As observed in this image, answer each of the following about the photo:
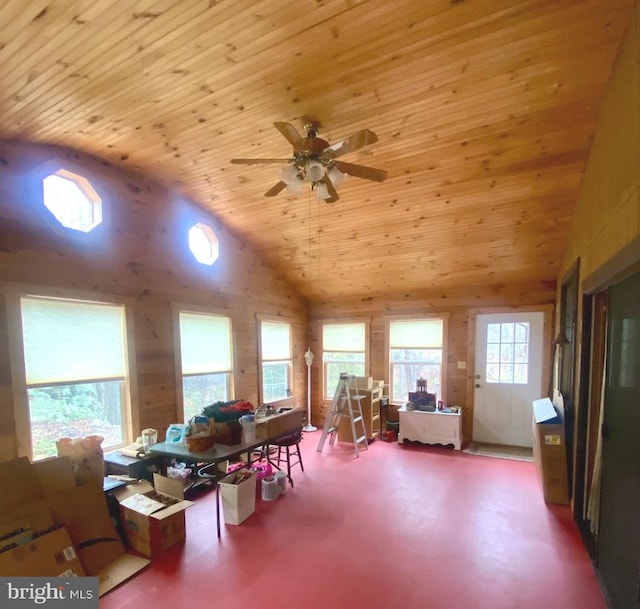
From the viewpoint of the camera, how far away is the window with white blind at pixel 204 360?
4055 mm

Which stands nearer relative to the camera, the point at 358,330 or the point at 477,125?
the point at 477,125

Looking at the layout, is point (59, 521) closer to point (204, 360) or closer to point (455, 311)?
point (204, 360)

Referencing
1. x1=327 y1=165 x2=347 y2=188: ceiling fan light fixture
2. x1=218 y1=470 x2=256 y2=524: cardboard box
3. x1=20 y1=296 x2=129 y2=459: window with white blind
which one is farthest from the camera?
x1=218 y1=470 x2=256 y2=524: cardboard box

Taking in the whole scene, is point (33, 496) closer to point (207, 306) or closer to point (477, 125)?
point (207, 306)

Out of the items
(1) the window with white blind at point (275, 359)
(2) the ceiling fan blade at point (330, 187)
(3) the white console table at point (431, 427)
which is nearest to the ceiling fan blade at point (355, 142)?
(2) the ceiling fan blade at point (330, 187)

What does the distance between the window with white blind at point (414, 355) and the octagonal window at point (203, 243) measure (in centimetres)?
311

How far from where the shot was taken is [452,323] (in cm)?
527

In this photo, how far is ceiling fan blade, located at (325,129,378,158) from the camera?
207 centimetres

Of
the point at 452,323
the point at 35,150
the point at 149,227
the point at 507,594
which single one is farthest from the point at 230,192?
the point at 507,594

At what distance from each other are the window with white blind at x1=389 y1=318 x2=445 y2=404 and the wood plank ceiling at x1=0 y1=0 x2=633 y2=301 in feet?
5.76

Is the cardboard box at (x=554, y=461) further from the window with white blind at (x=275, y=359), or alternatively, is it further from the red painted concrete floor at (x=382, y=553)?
the window with white blind at (x=275, y=359)

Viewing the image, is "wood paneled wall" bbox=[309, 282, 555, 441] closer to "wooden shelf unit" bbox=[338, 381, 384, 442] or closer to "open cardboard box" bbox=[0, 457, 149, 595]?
"wooden shelf unit" bbox=[338, 381, 384, 442]

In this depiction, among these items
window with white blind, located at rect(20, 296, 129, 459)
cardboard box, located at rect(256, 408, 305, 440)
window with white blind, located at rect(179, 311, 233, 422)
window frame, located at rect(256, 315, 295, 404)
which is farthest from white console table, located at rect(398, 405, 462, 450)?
window with white blind, located at rect(20, 296, 129, 459)

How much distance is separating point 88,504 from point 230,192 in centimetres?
320
